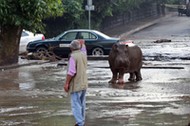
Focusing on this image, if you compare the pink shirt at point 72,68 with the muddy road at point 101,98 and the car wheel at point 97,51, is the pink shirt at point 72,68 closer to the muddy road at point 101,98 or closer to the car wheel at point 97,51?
the muddy road at point 101,98

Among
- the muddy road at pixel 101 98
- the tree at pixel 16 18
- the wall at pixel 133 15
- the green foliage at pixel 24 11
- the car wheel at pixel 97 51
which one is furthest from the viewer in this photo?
the wall at pixel 133 15

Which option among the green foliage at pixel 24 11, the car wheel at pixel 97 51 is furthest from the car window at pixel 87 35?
the green foliage at pixel 24 11

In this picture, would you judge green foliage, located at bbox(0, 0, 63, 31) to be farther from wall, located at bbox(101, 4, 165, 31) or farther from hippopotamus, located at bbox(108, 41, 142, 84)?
wall, located at bbox(101, 4, 165, 31)

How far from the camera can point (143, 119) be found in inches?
425

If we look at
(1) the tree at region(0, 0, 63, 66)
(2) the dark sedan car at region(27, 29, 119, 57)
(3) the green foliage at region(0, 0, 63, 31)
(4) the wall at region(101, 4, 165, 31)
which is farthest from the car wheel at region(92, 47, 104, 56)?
(4) the wall at region(101, 4, 165, 31)

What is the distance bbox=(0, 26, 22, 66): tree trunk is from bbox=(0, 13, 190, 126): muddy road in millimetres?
828

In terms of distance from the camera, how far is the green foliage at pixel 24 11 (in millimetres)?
21312

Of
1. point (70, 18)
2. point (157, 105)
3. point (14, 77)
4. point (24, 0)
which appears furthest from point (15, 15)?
A: point (70, 18)

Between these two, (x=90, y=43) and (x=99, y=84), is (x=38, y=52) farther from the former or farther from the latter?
(x=99, y=84)

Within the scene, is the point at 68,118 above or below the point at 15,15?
below

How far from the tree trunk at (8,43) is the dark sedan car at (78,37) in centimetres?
416

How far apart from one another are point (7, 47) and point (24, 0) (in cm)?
245

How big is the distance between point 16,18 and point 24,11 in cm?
57

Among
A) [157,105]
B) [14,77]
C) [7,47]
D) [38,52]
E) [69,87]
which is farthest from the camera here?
[38,52]
